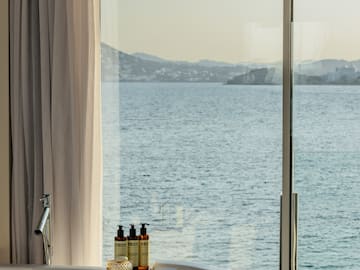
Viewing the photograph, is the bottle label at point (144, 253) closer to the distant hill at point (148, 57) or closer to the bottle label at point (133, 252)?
the bottle label at point (133, 252)

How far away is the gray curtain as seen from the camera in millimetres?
3359

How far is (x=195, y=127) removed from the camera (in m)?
3.47

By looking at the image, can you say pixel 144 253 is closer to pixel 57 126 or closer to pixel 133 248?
pixel 133 248

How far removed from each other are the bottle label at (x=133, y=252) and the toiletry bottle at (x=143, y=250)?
14mm

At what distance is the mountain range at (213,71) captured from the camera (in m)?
3.36

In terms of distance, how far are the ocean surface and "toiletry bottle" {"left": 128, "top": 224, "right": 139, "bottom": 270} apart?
269 millimetres

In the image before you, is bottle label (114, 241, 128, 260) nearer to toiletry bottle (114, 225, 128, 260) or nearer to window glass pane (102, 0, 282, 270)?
toiletry bottle (114, 225, 128, 260)

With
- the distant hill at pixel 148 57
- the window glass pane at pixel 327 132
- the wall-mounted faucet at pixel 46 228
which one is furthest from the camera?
the distant hill at pixel 148 57

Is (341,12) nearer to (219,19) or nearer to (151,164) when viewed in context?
(219,19)

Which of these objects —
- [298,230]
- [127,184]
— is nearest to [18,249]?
[127,184]
